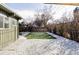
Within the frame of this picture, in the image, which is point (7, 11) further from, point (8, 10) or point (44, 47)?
point (44, 47)

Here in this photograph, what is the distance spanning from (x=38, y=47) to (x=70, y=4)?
0.81m

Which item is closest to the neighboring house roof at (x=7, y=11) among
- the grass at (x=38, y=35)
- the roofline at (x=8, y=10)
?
the roofline at (x=8, y=10)

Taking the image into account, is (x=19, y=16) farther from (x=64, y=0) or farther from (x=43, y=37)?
(x=64, y=0)

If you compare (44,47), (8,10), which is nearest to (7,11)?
(8,10)

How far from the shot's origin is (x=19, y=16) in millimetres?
3561

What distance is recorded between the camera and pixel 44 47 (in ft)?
11.9

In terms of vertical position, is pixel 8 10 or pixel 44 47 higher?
pixel 8 10

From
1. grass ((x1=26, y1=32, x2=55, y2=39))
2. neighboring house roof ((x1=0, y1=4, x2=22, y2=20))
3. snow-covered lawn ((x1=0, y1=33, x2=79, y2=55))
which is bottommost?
snow-covered lawn ((x1=0, y1=33, x2=79, y2=55))

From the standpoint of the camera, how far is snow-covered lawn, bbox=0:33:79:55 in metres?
3.58

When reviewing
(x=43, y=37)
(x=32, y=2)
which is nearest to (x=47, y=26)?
(x=43, y=37)

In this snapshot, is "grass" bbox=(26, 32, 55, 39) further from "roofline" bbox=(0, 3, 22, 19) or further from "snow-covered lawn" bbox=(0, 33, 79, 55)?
"roofline" bbox=(0, 3, 22, 19)

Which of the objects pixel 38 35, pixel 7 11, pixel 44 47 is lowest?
pixel 44 47

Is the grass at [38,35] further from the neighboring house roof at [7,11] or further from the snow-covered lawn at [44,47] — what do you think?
the neighboring house roof at [7,11]

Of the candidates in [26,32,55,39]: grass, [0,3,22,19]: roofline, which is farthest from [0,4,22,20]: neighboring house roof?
[26,32,55,39]: grass
